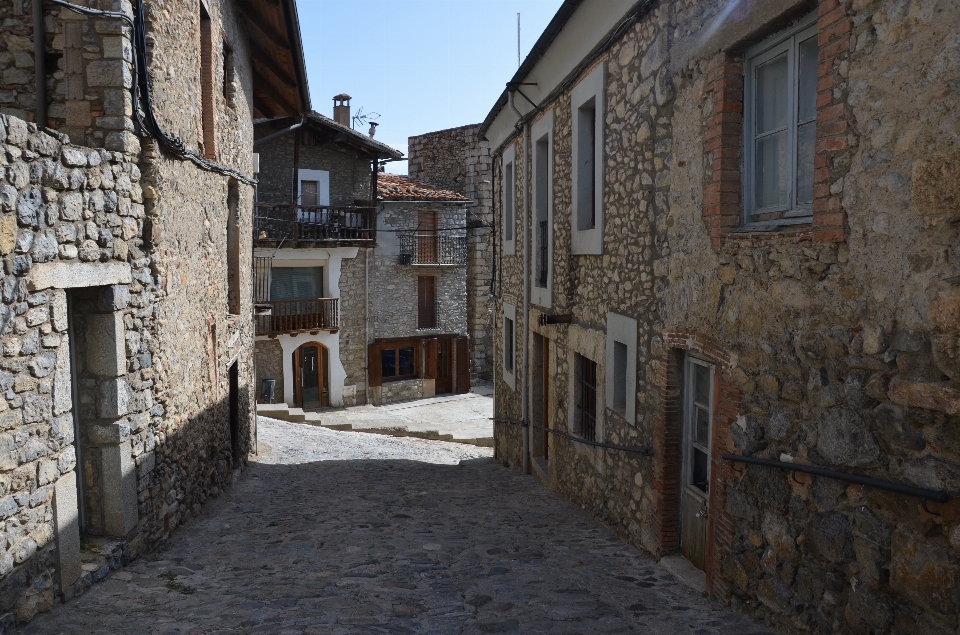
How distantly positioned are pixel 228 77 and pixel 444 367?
17.0 metres

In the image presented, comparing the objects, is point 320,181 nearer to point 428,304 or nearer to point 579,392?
point 428,304

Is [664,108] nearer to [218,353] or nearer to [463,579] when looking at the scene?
[463,579]

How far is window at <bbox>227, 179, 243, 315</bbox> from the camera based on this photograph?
9406 millimetres

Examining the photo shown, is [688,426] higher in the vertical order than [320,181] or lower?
lower

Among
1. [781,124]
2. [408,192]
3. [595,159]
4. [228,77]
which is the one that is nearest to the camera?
[781,124]

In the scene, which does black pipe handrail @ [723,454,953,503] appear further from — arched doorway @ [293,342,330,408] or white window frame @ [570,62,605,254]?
arched doorway @ [293,342,330,408]

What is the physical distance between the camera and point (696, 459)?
200 inches

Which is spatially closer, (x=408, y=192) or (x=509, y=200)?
(x=509, y=200)

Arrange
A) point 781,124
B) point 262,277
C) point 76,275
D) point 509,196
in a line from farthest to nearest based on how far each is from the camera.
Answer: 1. point 262,277
2. point 509,196
3. point 76,275
4. point 781,124

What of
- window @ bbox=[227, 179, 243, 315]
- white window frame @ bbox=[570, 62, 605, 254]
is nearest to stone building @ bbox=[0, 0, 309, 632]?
window @ bbox=[227, 179, 243, 315]

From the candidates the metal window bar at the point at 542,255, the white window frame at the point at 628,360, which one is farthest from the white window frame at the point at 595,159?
the metal window bar at the point at 542,255

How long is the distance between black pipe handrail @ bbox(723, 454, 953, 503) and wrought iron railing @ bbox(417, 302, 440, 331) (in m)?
21.0

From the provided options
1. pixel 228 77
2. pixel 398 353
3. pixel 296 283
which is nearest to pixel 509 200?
pixel 228 77

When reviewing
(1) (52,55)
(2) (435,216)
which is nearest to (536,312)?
(1) (52,55)
